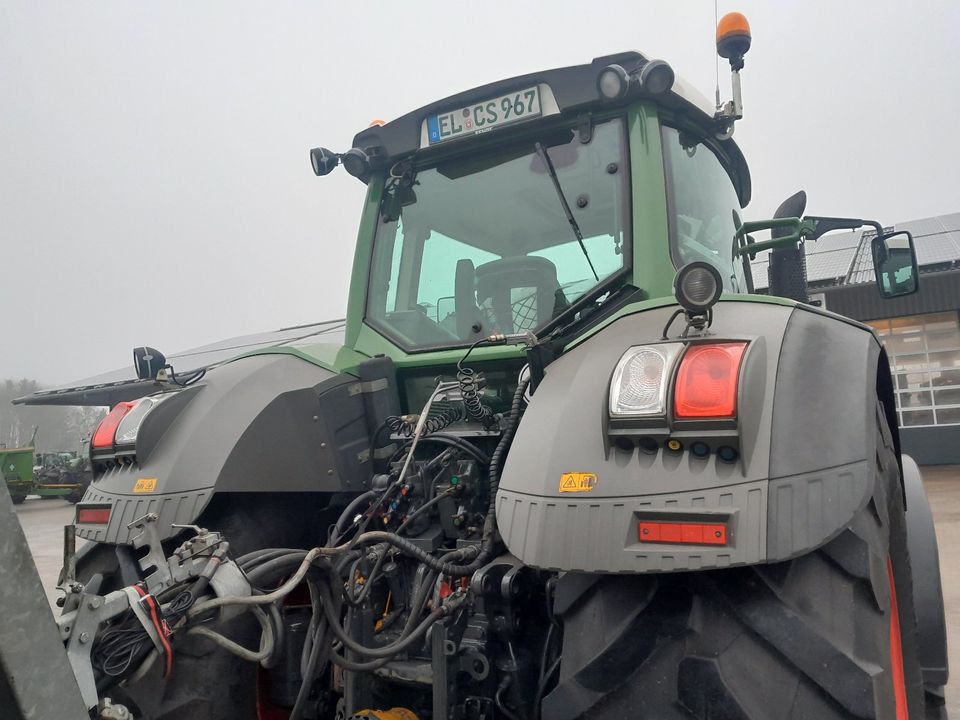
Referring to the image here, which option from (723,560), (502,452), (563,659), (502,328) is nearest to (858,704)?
(723,560)

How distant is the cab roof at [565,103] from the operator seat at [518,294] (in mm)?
547

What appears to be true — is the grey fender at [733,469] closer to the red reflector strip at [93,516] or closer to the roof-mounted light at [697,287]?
the roof-mounted light at [697,287]

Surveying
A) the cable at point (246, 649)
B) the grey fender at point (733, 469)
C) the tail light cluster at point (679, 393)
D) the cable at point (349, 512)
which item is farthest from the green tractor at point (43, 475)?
the tail light cluster at point (679, 393)

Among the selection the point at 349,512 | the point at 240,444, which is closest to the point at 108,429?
the point at 240,444

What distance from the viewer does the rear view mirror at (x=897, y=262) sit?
2756 millimetres

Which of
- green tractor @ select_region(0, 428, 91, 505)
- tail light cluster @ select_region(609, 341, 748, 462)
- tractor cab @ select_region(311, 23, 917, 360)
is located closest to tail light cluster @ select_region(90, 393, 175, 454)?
tractor cab @ select_region(311, 23, 917, 360)

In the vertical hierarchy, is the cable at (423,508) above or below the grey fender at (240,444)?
below

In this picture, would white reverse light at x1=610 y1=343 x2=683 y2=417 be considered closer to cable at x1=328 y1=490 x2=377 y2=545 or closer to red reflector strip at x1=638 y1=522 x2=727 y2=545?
red reflector strip at x1=638 y1=522 x2=727 y2=545

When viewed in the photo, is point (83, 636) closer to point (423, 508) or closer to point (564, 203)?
point (423, 508)

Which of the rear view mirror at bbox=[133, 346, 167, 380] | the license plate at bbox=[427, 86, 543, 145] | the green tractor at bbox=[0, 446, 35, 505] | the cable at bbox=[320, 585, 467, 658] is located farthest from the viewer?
the green tractor at bbox=[0, 446, 35, 505]

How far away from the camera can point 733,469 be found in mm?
1357

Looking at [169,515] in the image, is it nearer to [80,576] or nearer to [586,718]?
[80,576]

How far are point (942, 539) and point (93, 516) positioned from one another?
344 inches

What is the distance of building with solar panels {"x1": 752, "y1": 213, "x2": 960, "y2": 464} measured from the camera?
13.4 m
